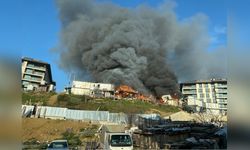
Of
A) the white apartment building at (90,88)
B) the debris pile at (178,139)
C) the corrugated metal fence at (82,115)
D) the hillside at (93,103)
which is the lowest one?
the debris pile at (178,139)

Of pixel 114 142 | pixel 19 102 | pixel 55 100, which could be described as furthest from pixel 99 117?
pixel 19 102

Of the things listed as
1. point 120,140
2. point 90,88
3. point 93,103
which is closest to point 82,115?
point 93,103

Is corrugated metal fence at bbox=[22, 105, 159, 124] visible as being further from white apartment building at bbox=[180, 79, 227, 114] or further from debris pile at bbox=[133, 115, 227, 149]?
white apartment building at bbox=[180, 79, 227, 114]

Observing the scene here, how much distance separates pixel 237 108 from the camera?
4566 millimetres

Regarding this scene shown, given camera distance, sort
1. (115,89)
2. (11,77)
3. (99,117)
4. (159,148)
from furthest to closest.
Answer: (115,89) < (99,117) < (159,148) < (11,77)

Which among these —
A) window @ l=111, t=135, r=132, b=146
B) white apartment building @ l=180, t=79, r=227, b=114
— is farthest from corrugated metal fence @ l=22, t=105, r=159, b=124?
white apartment building @ l=180, t=79, r=227, b=114

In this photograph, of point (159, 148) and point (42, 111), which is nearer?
point (159, 148)

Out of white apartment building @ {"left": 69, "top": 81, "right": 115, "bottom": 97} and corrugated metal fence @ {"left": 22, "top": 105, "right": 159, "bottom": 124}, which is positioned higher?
white apartment building @ {"left": 69, "top": 81, "right": 115, "bottom": 97}

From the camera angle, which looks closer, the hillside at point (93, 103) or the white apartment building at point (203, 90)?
the hillside at point (93, 103)

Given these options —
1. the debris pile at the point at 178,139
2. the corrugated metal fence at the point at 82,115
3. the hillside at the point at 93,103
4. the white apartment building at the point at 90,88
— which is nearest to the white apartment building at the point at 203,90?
the white apartment building at the point at 90,88

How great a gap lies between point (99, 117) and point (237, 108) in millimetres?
39155

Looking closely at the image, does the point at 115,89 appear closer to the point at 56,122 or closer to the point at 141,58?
the point at 141,58

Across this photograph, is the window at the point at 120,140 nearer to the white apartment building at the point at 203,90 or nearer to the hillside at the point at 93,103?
the hillside at the point at 93,103

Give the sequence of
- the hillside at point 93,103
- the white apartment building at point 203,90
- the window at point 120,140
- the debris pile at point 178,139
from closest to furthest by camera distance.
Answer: the window at point 120,140 → the debris pile at point 178,139 → the hillside at point 93,103 → the white apartment building at point 203,90
